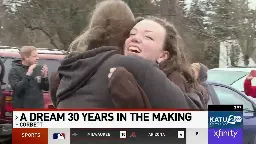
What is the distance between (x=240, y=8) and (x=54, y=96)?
6230mm

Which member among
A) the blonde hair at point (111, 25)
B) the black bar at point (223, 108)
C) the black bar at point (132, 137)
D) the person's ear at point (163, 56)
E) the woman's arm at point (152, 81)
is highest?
the blonde hair at point (111, 25)

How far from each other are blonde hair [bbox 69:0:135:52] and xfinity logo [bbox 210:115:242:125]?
11.7 inches

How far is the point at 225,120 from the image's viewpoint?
1248 millimetres

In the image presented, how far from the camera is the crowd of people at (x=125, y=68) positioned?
1089 millimetres

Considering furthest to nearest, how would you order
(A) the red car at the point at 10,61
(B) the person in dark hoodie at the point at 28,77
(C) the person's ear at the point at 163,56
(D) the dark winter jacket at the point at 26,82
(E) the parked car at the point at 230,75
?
(E) the parked car at the point at 230,75, (A) the red car at the point at 10,61, (D) the dark winter jacket at the point at 26,82, (B) the person in dark hoodie at the point at 28,77, (C) the person's ear at the point at 163,56

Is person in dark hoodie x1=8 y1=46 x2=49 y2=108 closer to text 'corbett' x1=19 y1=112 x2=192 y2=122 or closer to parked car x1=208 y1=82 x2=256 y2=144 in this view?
parked car x1=208 y1=82 x2=256 y2=144

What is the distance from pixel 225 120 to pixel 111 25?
0.37 meters

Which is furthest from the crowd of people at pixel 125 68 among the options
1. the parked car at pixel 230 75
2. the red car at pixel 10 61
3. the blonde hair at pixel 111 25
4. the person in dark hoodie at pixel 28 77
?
the parked car at pixel 230 75

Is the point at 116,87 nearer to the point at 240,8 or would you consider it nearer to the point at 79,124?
the point at 79,124

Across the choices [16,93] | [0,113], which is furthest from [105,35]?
[0,113]

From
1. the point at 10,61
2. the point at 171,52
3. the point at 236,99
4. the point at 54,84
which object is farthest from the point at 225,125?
the point at 10,61

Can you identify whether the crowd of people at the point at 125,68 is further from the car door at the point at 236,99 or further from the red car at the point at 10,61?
the red car at the point at 10,61

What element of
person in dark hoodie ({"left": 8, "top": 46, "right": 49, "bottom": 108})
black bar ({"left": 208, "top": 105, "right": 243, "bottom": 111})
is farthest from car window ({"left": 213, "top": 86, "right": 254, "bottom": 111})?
black bar ({"left": 208, "top": 105, "right": 243, "bottom": 111})

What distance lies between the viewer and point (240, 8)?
723 cm
